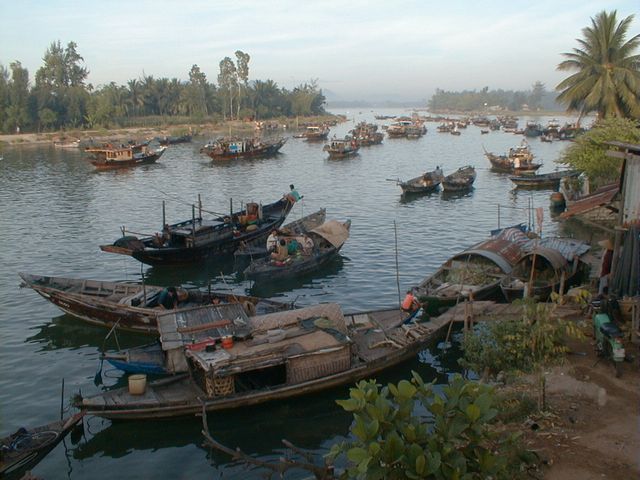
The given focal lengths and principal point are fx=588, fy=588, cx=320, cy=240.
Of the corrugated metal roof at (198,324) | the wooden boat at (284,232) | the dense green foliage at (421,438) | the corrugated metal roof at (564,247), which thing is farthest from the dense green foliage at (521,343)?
the wooden boat at (284,232)

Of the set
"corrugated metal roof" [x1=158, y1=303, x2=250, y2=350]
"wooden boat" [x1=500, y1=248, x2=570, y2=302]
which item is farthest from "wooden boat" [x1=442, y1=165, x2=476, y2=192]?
"corrugated metal roof" [x1=158, y1=303, x2=250, y2=350]

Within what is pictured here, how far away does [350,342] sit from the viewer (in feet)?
39.5

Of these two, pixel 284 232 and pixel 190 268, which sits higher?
pixel 284 232

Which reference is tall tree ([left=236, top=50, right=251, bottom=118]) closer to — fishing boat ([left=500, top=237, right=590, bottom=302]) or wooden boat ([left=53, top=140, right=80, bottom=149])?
wooden boat ([left=53, top=140, right=80, bottom=149])

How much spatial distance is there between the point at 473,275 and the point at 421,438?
445 inches

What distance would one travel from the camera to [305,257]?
2047cm

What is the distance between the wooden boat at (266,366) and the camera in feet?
36.2

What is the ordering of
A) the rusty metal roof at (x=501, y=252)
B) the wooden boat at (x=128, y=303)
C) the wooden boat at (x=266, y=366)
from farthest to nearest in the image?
the rusty metal roof at (x=501, y=252) < the wooden boat at (x=128, y=303) < the wooden boat at (x=266, y=366)

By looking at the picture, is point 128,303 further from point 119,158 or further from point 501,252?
point 119,158

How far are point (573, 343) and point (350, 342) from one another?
178 inches

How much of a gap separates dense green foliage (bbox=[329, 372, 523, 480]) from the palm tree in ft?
106

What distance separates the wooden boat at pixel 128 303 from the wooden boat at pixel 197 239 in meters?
3.75

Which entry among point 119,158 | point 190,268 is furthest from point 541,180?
point 119,158

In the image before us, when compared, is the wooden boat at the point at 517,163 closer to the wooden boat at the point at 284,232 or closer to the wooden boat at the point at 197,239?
the wooden boat at the point at 284,232
